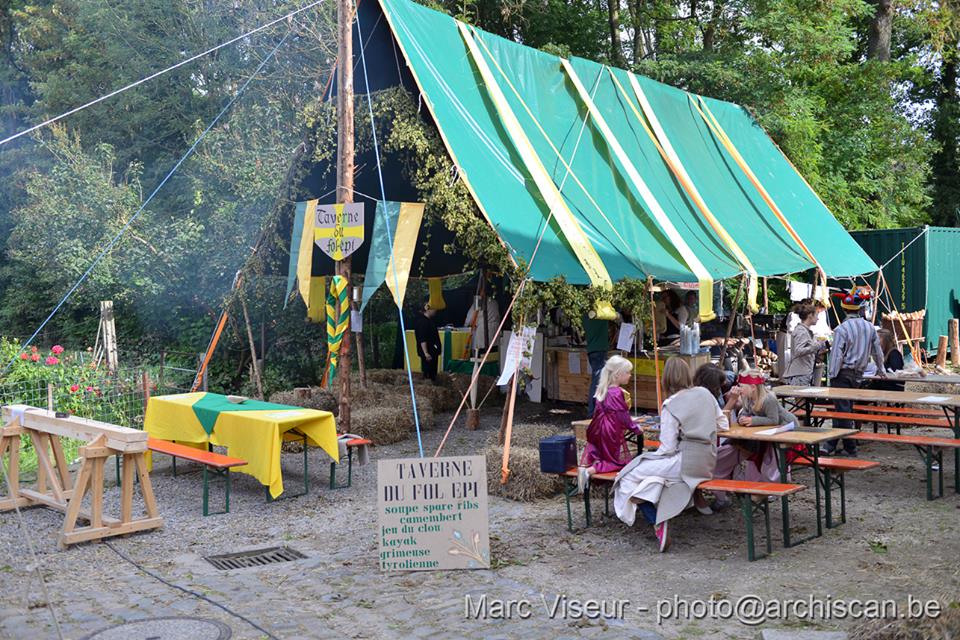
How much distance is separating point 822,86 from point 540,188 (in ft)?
50.8

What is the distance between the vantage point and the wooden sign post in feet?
18.7

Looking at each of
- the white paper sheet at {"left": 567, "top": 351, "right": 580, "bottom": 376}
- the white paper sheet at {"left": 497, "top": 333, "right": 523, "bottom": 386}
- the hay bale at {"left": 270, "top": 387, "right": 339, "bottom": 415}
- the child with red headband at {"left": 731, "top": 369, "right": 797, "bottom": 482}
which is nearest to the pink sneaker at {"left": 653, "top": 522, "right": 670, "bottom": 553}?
the child with red headband at {"left": 731, "top": 369, "right": 797, "bottom": 482}

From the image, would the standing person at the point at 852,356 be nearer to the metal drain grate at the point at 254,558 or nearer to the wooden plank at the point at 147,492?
the metal drain grate at the point at 254,558

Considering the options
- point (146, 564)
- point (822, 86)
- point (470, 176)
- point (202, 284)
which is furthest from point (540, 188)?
point (822, 86)

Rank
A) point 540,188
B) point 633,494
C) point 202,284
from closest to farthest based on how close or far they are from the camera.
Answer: point 633,494, point 540,188, point 202,284

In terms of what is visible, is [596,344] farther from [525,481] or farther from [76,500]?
[76,500]

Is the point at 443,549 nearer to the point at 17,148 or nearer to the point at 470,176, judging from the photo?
the point at 470,176

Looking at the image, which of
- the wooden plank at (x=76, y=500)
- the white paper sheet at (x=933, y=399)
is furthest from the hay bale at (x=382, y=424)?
the white paper sheet at (x=933, y=399)

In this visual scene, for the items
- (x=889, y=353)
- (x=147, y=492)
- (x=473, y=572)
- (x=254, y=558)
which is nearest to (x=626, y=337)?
(x=889, y=353)

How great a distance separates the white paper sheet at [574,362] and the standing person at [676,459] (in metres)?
5.72

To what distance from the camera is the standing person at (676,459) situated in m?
5.83

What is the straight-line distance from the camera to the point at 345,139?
937cm

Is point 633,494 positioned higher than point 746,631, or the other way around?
→ point 633,494

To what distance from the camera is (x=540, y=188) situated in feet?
32.0
